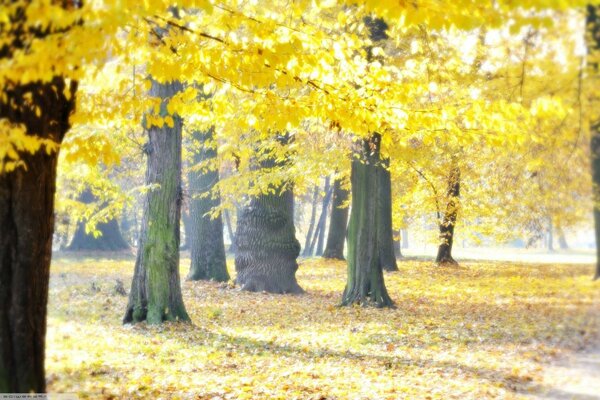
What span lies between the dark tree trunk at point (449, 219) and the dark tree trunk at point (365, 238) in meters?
7.64

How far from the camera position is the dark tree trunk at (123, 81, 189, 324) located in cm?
1077

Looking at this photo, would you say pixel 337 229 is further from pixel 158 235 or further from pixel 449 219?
pixel 158 235

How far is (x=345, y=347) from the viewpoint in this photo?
9023 mm

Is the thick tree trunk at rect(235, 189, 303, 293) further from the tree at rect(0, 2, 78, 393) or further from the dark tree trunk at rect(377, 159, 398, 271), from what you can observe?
the tree at rect(0, 2, 78, 393)

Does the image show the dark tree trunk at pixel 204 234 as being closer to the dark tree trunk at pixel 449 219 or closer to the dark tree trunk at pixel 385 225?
the dark tree trunk at pixel 385 225

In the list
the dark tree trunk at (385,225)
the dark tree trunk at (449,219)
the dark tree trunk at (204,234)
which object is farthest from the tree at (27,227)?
the dark tree trunk at (449,219)

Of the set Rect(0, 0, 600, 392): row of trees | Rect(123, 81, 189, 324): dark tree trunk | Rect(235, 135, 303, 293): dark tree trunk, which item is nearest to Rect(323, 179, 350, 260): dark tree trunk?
Rect(235, 135, 303, 293): dark tree trunk

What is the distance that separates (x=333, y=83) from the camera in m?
6.58

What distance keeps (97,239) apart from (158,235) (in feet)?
71.5

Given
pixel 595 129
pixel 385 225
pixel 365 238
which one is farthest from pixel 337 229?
pixel 595 129

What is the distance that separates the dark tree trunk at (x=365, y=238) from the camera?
12.6 meters

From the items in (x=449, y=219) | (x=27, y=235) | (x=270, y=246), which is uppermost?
(x=449, y=219)

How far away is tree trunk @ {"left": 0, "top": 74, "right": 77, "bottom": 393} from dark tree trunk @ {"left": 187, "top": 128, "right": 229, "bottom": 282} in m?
12.9

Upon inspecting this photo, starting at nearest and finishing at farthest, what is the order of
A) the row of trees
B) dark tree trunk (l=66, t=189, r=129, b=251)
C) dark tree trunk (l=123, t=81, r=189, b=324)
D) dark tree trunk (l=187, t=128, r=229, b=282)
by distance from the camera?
the row of trees → dark tree trunk (l=123, t=81, r=189, b=324) → dark tree trunk (l=187, t=128, r=229, b=282) → dark tree trunk (l=66, t=189, r=129, b=251)
